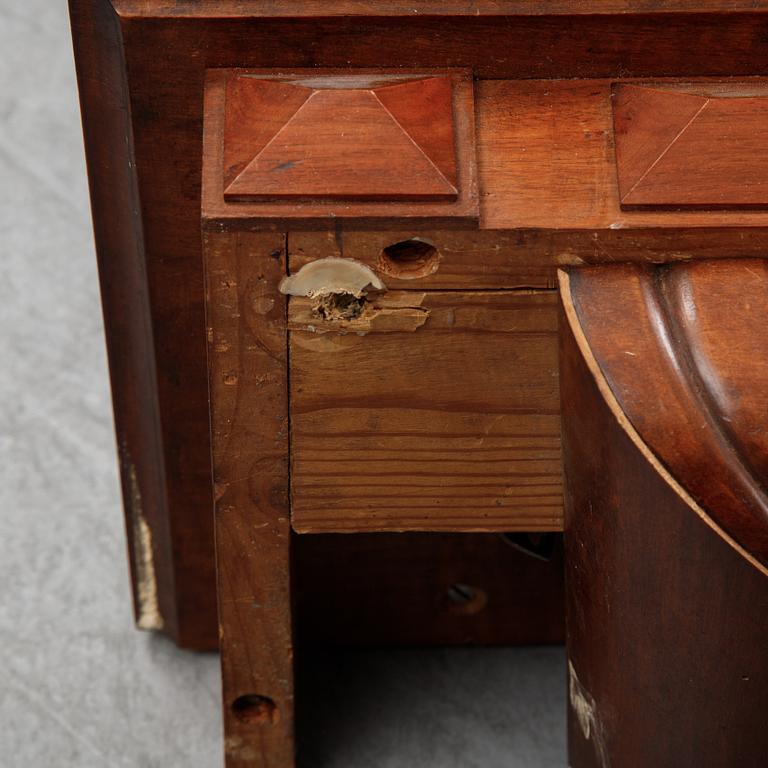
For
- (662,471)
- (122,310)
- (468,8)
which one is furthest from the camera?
(122,310)

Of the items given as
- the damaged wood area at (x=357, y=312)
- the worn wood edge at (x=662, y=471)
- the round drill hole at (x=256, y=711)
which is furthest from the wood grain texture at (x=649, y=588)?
the round drill hole at (x=256, y=711)

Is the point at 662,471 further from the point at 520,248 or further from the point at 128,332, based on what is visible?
the point at 128,332

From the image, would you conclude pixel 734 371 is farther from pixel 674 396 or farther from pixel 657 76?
pixel 657 76

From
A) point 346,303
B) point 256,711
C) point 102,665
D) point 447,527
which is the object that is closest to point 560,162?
point 346,303

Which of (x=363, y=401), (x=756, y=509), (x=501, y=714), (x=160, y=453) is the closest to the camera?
(x=756, y=509)

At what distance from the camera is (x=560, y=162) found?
1048mm

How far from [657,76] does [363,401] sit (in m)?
0.31

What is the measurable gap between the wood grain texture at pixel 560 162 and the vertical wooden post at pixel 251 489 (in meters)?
0.15

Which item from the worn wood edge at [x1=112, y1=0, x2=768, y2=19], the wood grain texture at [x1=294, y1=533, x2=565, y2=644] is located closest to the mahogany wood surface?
the worn wood edge at [x1=112, y1=0, x2=768, y2=19]

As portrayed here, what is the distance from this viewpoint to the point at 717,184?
3.37 ft

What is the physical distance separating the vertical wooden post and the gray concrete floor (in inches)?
5.4

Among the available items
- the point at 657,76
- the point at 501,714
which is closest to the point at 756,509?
the point at 657,76

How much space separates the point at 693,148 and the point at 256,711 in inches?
22.9

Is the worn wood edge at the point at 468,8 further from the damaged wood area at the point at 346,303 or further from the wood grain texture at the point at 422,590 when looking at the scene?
the wood grain texture at the point at 422,590
